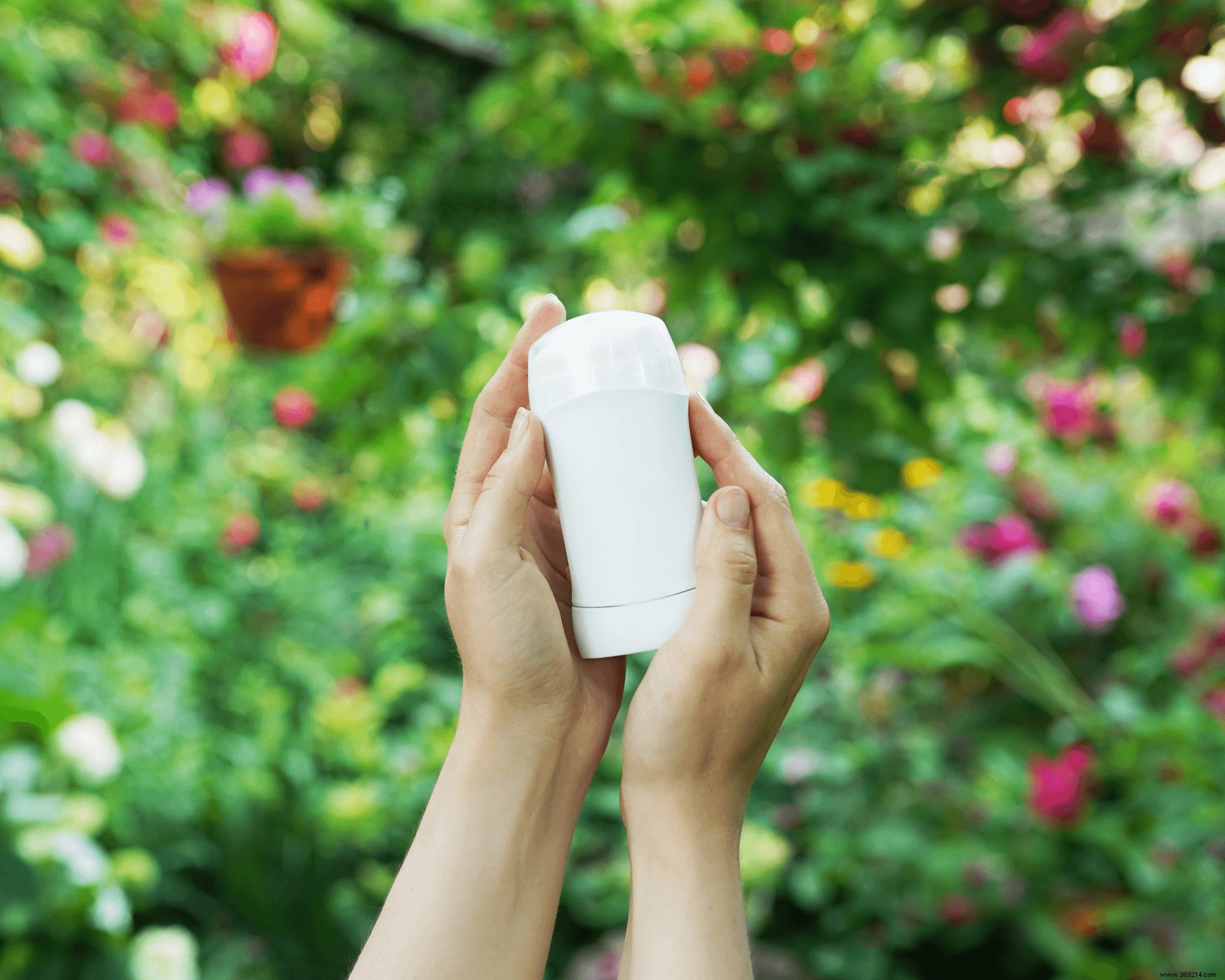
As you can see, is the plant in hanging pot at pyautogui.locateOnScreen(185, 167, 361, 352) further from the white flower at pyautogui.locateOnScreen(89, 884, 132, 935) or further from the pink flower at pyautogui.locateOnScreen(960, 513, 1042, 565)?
the pink flower at pyautogui.locateOnScreen(960, 513, 1042, 565)

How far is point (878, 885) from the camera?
171 cm

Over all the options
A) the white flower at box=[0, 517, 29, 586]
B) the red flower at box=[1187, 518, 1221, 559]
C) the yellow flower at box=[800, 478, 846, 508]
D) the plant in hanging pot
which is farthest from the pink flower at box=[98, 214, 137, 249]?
the red flower at box=[1187, 518, 1221, 559]

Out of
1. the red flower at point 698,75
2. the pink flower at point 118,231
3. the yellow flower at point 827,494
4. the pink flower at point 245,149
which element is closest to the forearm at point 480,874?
the red flower at point 698,75

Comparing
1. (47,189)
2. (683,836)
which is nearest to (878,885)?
(683,836)

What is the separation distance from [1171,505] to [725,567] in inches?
58.6

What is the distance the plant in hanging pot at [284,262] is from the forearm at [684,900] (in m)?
1.36

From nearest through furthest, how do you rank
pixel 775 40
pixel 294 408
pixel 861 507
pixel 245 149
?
1. pixel 775 40
2. pixel 861 507
3. pixel 294 408
4. pixel 245 149

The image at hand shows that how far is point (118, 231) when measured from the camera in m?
2.25

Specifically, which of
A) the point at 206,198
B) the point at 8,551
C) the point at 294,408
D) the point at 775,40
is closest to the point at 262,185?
the point at 206,198

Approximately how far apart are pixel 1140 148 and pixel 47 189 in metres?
2.36

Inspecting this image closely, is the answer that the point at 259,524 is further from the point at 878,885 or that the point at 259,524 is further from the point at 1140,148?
the point at 1140,148

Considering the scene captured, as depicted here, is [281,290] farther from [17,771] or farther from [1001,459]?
[1001,459]

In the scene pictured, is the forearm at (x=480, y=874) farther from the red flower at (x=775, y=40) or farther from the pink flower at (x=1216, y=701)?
the pink flower at (x=1216, y=701)

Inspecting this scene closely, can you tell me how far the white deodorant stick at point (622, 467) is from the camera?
24.1 inches
